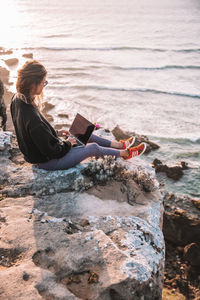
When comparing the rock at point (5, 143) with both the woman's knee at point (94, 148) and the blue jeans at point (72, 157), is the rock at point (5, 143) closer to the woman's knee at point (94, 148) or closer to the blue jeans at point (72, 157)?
the blue jeans at point (72, 157)

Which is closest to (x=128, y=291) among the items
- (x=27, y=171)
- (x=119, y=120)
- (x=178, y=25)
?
(x=27, y=171)

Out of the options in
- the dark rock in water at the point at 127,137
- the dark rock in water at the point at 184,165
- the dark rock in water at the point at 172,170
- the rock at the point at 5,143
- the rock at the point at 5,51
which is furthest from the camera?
the rock at the point at 5,51

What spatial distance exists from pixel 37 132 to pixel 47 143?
0.25 meters

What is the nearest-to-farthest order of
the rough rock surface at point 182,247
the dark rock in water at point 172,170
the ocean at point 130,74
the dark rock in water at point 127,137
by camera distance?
the rough rock surface at point 182,247 → the dark rock in water at point 172,170 → the dark rock in water at point 127,137 → the ocean at point 130,74

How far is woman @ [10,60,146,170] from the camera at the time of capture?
13.6 ft

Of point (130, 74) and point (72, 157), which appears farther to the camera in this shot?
point (130, 74)

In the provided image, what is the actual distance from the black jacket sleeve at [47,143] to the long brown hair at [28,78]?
0.45 m

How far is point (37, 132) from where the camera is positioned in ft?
13.9

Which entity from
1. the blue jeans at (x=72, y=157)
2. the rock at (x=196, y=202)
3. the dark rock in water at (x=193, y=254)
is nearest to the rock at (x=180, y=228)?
the dark rock in water at (x=193, y=254)

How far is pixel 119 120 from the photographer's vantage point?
12.8 m

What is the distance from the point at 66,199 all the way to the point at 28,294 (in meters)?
1.84

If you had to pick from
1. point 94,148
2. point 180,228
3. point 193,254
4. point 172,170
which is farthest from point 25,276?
point 172,170

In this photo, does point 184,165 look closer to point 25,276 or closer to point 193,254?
point 193,254

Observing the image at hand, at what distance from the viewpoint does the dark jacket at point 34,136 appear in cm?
419
